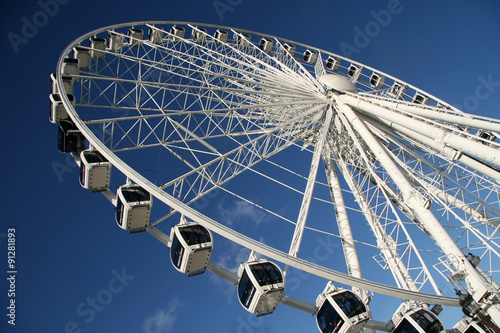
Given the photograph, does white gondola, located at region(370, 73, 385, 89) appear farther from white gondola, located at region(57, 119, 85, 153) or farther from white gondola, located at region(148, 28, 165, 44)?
white gondola, located at region(57, 119, 85, 153)

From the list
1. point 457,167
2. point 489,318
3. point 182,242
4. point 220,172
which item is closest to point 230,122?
point 220,172

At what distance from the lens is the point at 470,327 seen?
9.54m

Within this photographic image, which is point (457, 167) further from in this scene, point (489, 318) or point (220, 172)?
point (220, 172)

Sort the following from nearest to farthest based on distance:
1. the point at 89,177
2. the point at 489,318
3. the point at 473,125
Result: the point at 489,318 → the point at 473,125 → the point at 89,177

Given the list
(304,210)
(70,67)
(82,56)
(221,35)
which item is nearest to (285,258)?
(304,210)

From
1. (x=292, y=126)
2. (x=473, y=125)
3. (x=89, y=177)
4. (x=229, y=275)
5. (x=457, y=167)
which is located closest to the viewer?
(x=229, y=275)

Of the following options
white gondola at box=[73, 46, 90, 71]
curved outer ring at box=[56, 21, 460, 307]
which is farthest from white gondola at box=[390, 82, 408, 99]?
white gondola at box=[73, 46, 90, 71]

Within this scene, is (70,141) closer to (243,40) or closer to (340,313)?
(340,313)

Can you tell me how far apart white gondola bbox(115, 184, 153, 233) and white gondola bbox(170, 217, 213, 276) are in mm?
1259

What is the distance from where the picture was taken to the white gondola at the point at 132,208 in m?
10.7

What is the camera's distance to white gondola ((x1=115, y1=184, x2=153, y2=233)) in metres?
10.7

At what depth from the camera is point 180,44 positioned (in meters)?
24.6

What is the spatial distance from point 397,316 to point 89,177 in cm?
1098

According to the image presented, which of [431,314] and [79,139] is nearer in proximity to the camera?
[431,314]
